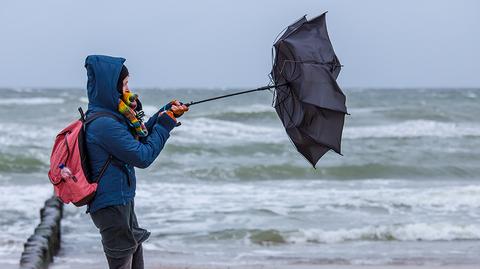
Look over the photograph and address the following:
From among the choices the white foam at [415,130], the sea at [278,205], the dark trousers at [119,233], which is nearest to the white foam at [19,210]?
the sea at [278,205]

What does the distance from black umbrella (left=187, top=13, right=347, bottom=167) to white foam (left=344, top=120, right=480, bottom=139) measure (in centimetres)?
2023

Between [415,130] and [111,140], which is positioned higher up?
[111,140]

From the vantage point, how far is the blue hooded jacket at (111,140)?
11.8 ft

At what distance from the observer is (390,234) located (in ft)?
28.8

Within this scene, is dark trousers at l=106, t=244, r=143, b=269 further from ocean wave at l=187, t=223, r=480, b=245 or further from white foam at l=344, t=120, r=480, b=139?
white foam at l=344, t=120, r=480, b=139

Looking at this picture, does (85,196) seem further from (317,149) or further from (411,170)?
(411,170)

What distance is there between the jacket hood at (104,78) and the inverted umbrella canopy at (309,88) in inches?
35.5

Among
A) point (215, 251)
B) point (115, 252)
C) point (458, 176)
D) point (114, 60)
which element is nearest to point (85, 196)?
point (115, 252)

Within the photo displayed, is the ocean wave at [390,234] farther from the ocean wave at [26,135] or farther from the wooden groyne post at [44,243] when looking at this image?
the ocean wave at [26,135]

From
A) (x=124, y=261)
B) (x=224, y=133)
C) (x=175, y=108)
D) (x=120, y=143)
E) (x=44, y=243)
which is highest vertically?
(x=175, y=108)

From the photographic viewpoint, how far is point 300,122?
13.4ft

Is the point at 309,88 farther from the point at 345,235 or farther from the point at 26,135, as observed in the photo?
the point at 26,135

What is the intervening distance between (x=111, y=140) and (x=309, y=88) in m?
1.08

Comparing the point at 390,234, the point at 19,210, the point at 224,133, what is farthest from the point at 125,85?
the point at 224,133
